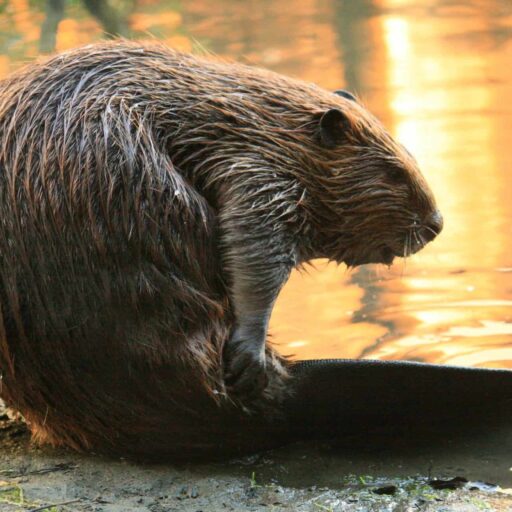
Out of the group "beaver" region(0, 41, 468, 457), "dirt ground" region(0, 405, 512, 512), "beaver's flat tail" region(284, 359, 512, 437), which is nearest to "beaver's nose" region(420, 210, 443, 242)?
"beaver" region(0, 41, 468, 457)

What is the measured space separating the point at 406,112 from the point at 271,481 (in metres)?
4.72

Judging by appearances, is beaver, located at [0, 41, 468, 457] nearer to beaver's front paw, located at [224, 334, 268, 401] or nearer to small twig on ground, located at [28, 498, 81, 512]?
beaver's front paw, located at [224, 334, 268, 401]

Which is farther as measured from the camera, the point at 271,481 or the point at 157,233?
the point at 271,481

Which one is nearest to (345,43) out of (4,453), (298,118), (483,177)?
(483,177)

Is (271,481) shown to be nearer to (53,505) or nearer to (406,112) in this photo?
(53,505)

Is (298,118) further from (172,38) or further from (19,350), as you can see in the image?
(172,38)

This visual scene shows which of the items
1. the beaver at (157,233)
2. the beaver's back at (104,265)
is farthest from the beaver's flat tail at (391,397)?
the beaver's back at (104,265)

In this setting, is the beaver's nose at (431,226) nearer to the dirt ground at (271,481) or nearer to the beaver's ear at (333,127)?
the beaver's ear at (333,127)

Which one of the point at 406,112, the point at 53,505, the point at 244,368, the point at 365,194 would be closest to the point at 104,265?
the point at 244,368

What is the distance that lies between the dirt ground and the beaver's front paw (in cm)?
27

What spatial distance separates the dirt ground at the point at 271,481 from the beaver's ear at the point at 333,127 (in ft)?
3.30

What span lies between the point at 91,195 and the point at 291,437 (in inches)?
42.4

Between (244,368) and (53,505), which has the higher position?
(244,368)

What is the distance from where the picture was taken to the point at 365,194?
11.5ft
